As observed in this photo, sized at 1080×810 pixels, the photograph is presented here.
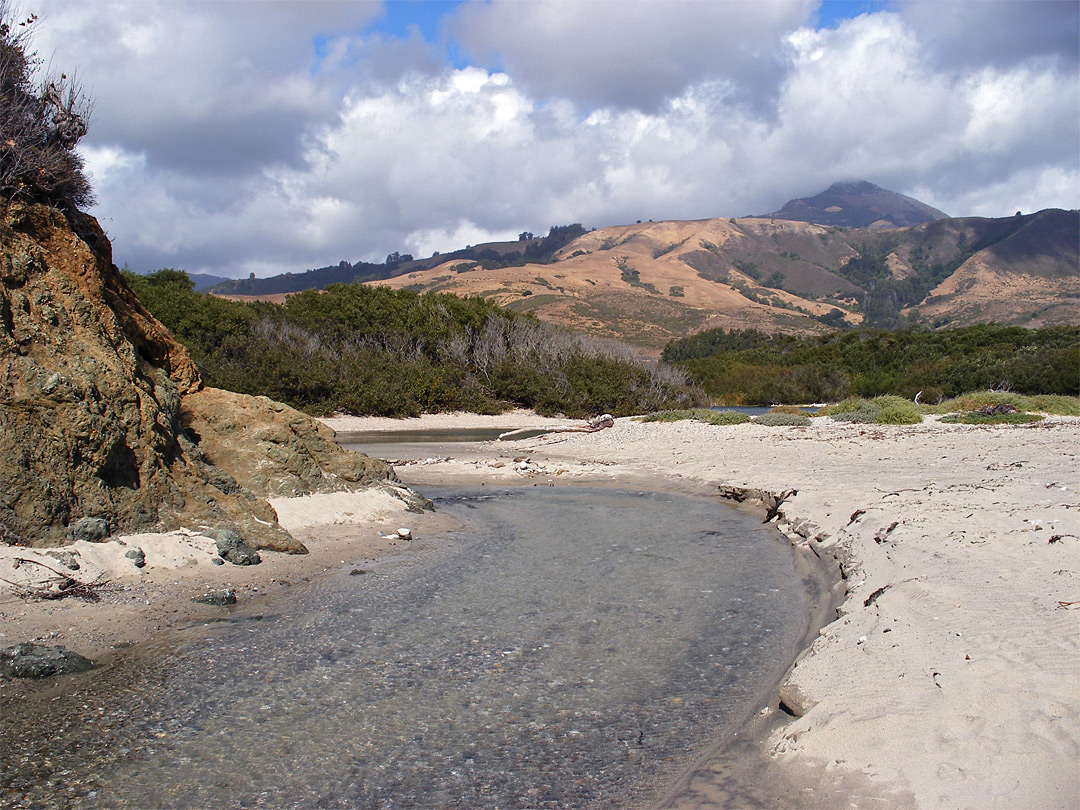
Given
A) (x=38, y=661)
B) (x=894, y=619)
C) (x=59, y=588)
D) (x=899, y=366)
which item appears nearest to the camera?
(x=38, y=661)

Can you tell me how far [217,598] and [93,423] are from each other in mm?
2110

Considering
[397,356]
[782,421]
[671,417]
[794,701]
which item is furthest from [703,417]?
[794,701]

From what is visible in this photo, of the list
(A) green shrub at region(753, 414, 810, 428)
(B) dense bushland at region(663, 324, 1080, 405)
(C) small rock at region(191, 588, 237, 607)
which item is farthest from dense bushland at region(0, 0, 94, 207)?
(B) dense bushland at region(663, 324, 1080, 405)

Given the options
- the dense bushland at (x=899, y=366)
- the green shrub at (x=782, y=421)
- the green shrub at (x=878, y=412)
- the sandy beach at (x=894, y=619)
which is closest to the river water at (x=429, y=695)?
the sandy beach at (x=894, y=619)

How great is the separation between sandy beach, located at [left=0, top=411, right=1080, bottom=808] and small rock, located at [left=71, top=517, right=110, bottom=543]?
148mm

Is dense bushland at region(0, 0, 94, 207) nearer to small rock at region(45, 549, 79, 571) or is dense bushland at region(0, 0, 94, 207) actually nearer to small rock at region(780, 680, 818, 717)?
small rock at region(45, 549, 79, 571)

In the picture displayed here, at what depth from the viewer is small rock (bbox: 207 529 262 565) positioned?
23.4ft

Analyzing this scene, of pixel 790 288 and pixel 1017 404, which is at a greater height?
pixel 790 288

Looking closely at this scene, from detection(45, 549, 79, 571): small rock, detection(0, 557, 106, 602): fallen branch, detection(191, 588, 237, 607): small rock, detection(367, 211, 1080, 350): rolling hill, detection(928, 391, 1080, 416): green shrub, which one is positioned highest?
detection(367, 211, 1080, 350): rolling hill

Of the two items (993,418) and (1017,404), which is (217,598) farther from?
(1017,404)

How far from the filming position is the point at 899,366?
46.9 metres

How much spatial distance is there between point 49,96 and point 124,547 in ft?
16.0

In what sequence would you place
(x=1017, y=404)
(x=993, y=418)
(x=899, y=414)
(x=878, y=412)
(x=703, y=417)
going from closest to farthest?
(x=993, y=418) < (x=899, y=414) < (x=1017, y=404) < (x=878, y=412) < (x=703, y=417)

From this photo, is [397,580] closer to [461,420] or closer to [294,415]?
[294,415]
